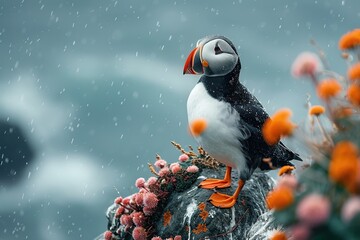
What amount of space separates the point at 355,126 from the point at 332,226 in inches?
20.7

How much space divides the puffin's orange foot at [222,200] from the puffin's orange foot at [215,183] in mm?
143

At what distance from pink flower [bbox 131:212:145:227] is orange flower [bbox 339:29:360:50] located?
367 centimetres

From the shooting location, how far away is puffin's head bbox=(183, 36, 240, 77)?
4.72m

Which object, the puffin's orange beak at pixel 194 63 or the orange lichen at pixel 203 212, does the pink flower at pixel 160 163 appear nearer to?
the orange lichen at pixel 203 212

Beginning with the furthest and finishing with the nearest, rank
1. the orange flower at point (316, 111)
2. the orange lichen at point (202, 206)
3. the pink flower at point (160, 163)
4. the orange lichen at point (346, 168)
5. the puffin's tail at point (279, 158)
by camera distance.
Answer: the pink flower at point (160, 163) < the orange lichen at point (202, 206) < the puffin's tail at point (279, 158) < the orange flower at point (316, 111) < the orange lichen at point (346, 168)

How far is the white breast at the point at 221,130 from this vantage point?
15.2 feet

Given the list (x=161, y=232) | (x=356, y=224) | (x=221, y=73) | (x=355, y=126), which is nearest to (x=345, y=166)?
(x=356, y=224)

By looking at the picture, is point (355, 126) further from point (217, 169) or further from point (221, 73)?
point (217, 169)

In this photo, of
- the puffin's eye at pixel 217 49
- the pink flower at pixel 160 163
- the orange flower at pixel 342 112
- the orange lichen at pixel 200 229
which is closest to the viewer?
the orange flower at pixel 342 112

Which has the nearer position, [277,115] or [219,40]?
[277,115]

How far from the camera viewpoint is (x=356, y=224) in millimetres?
1368

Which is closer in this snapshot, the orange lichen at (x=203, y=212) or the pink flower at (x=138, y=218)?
the orange lichen at (x=203, y=212)

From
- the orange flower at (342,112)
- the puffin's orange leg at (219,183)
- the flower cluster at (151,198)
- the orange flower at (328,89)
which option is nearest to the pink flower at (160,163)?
the flower cluster at (151,198)

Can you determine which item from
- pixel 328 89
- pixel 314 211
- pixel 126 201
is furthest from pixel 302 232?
pixel 126 201
